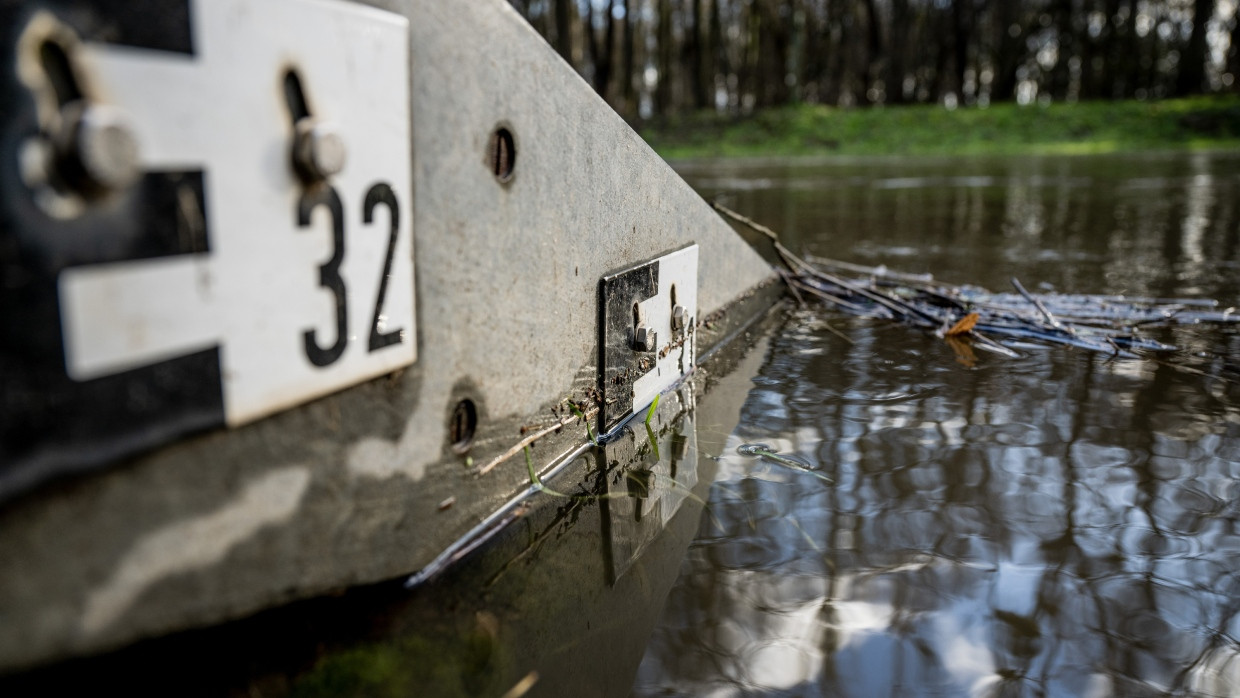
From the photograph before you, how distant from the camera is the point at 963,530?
2.13 m

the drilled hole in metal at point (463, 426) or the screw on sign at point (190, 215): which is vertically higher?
the screw on sign at point (190, 215)

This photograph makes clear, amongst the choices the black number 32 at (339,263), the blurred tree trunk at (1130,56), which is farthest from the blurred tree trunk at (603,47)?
the black number 32 at (339,263)

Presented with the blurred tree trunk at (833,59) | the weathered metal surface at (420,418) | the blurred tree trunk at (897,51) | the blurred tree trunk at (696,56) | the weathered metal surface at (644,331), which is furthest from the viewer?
the blurred tree trunk at (833,59)

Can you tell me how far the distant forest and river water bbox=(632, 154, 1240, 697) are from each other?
26360 mm

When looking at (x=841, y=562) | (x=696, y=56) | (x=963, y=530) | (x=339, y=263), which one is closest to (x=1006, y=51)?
(x=696, y=56)

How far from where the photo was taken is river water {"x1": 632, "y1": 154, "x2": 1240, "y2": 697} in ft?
5.33

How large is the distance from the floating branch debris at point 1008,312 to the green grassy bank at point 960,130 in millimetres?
20310

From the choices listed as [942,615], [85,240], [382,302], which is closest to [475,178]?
[382,302]

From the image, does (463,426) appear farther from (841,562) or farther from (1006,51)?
(1006,51)

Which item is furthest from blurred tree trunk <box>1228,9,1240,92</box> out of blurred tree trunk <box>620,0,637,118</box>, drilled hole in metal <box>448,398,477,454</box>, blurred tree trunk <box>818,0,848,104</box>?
drilled hole in metal <box>448,398,477,454</box>

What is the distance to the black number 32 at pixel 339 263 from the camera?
1430 millimetres

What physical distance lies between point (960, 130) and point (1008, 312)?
77.4 ft

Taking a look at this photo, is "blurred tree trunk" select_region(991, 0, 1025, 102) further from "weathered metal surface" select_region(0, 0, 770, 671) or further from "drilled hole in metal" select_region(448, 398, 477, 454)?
"drilled hole in metal" select_region(448, 398, 477, 454)

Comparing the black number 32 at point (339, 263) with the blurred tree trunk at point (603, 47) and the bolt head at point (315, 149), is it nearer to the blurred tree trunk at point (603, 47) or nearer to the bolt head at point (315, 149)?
the bolt head at point (315, 149)
